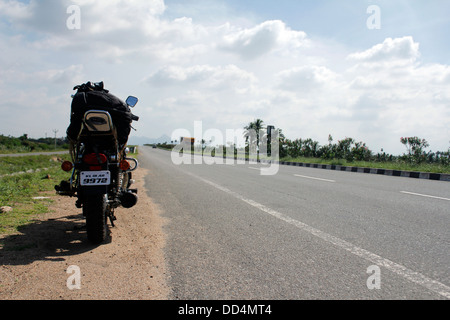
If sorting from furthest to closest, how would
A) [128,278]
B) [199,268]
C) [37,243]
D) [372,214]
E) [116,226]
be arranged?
[372,214]
[116,226]
[37,243]
[199,268]
[128,278]

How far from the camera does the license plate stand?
11.4 feet

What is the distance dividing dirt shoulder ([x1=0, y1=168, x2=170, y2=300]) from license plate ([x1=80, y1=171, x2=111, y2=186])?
2.34 feet

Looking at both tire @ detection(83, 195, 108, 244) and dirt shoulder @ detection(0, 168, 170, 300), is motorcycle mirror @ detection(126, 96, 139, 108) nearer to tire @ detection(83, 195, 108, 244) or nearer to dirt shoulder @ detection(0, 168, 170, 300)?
tire @ detection(83, 195, 108, 244)

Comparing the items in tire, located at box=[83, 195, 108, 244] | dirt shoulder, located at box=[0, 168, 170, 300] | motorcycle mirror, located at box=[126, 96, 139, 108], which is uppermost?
motorcycle mirror, located at box=[126, 96, 139, 108]

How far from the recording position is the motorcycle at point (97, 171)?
3.47 m

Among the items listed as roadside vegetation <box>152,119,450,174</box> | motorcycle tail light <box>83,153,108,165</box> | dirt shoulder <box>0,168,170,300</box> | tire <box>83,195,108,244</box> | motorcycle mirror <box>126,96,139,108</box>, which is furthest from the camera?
roadside vegetation <box>152,119,450,174</box>

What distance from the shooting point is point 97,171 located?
355 centimetres

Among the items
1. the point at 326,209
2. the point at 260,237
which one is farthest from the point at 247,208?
the point at 260,237

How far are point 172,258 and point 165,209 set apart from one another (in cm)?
272

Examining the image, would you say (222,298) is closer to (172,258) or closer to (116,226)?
(172,258)

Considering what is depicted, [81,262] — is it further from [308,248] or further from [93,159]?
[308,248]

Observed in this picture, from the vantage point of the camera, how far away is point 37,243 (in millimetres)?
3523

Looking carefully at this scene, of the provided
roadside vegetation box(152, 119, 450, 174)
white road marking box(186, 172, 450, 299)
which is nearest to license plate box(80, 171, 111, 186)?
white road marking box(186, 172, 450, 299)
